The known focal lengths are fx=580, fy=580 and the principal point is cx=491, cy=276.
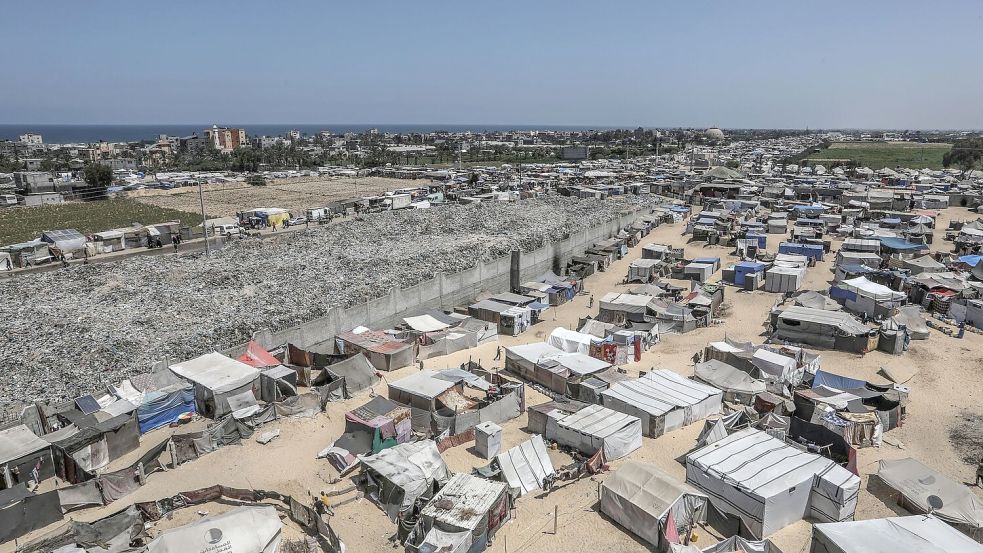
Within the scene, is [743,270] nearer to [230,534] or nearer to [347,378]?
[347,378]

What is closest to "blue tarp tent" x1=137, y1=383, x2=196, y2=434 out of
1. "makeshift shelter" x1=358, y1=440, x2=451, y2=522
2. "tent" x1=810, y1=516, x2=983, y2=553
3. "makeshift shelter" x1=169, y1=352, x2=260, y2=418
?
"makeshift shelter" x1=169, y1=352, x2=260, y2=418

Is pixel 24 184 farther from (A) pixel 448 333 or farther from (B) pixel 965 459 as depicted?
(B) pixel 965 459

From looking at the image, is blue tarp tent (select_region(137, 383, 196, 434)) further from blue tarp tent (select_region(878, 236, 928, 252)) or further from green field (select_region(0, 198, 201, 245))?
blue tarp tent (select_region(878, 236, 928, 252))

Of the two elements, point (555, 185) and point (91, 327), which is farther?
point (555, 185)

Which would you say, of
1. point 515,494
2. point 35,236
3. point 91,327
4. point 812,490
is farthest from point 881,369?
point 35,236

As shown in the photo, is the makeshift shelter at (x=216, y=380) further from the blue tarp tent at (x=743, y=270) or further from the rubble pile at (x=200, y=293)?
the blue tarp tent at (x=743, y=270)

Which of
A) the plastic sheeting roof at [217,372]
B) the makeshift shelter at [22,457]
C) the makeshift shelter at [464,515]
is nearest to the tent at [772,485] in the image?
the makeshift shelter at [464,515]
